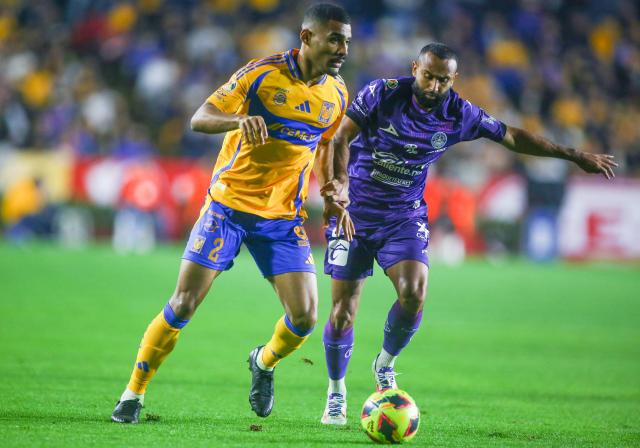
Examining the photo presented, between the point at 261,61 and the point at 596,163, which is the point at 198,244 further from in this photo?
the point at 596,163

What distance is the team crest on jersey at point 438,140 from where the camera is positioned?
7.23 m

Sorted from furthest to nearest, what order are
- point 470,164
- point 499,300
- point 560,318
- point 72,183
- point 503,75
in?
point 503,75
point 470,164
point 72,183
point 499,300
point 560,318

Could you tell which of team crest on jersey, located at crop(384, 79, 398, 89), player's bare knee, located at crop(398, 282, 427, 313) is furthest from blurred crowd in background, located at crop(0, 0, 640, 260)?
player's bare knee, located at crop(398, 282, 427, 313)

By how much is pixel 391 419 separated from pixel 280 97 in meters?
2.11

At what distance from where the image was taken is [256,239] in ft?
21.6

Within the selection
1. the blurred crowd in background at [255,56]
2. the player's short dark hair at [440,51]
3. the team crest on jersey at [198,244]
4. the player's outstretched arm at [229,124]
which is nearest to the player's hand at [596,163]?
the player's short dark hair at [440,51]

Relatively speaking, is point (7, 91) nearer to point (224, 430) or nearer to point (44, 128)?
point (44, 128)

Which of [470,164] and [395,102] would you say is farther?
[470,164]

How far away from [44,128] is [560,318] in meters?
12.1

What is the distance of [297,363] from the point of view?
9.46 m

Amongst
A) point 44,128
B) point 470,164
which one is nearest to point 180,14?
point 44,128

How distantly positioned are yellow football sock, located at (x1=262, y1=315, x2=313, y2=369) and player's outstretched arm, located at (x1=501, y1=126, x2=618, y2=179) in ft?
6.69

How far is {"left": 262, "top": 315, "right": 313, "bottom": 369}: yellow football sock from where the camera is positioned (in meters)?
6.68

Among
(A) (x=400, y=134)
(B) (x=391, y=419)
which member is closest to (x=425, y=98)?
(A) (x=400, y=134)
